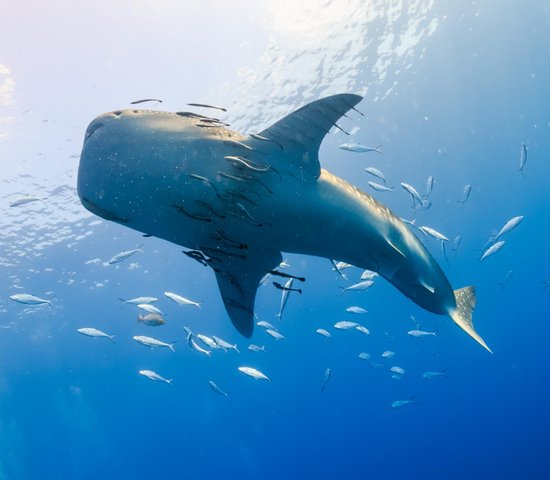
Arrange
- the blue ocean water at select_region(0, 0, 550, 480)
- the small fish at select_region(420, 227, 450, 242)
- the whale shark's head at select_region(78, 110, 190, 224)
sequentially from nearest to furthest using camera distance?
the whale shark's head at select_region(78, 110, 190, 224) < the small fish at select_region(420, 227, 450, 242) < the blue ocean water at select_region(0, 0, 550, 480)

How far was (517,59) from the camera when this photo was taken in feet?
91.2

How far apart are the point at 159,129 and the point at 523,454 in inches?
3083

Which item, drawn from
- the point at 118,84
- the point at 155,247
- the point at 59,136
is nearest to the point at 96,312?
the point at 155,247

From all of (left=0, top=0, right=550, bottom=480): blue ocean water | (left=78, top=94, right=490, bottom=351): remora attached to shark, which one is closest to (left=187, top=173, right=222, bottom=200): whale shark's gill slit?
(left=78, top=94, right=490, bottom=351): remora attached to shark

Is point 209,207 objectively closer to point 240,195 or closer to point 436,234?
point 240,195

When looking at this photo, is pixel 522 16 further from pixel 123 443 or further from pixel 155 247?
pixel 123 443

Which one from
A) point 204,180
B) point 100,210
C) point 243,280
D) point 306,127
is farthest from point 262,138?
point 243,280

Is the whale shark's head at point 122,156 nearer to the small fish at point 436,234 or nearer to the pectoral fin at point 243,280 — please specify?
the pectoral fin at point 243,280

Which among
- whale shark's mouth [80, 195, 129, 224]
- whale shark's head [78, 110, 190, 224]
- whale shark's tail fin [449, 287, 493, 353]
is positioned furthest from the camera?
whale shark's tail fin [449, 287, 493, 353]

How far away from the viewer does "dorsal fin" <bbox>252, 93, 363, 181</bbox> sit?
3.07 m

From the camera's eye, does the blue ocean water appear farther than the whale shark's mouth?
Yes

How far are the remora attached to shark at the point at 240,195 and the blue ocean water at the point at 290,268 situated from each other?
48.6 ft

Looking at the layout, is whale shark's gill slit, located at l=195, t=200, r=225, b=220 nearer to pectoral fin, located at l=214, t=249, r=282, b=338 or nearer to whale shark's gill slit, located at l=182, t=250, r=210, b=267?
whale shark's gill slit, located at l=182, t=250, r=210, b=267

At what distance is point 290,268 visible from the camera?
38062 mm
